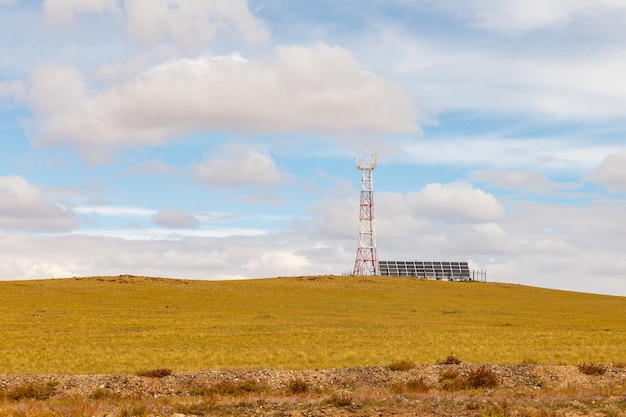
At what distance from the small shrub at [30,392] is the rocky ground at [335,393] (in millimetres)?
28

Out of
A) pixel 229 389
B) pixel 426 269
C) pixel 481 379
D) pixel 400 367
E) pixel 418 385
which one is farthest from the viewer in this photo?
pixel 426 269

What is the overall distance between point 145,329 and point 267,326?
834 cm

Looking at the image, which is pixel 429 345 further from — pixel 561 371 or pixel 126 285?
pixel 126 285

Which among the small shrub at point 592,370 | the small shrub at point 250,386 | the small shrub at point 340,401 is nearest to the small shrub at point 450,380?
the small shrub at point 592,370

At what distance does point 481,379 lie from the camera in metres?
22.7

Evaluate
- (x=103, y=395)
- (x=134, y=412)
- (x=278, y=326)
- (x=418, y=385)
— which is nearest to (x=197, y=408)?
(x=134, y=412)

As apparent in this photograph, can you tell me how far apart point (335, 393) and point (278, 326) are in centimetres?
2946

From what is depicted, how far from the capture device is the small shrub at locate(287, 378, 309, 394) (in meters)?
21.2

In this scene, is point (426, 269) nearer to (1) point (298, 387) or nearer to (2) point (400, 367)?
(2) point (400, 367)

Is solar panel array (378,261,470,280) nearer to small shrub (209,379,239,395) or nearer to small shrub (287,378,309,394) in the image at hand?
small shrub (287,378,309,394)

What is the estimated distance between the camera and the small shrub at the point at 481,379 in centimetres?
2242

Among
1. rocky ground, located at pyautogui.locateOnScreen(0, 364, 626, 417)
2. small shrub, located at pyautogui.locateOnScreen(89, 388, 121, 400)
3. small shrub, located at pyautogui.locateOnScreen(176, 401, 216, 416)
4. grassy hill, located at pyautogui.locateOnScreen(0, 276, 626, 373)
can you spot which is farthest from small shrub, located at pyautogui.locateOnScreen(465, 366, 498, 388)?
small shrub, located at pyautogui.locateOnScreen(89, 388, 121, 400)

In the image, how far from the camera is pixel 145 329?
46062 mm

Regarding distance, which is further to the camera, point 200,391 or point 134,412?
point 200,391
